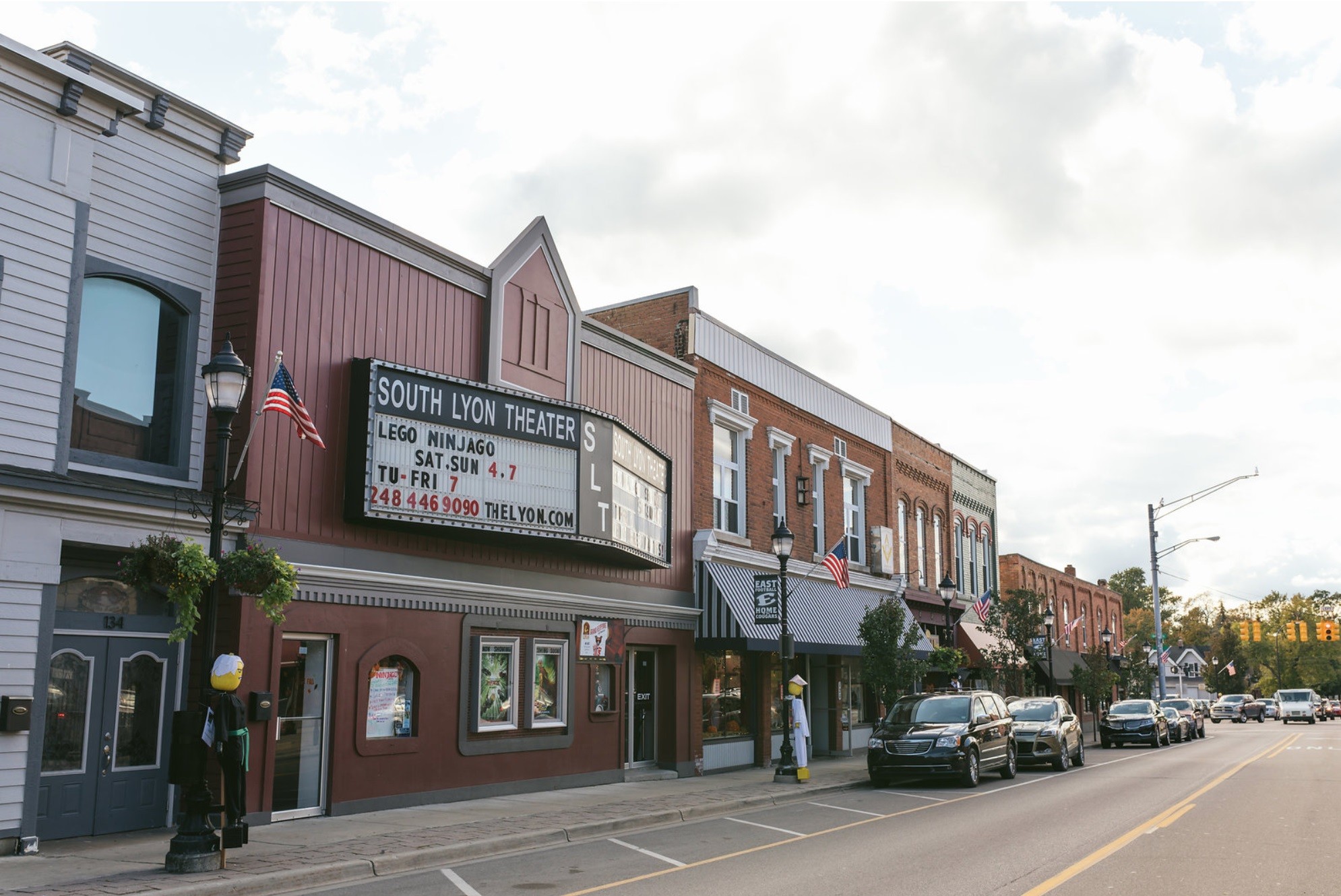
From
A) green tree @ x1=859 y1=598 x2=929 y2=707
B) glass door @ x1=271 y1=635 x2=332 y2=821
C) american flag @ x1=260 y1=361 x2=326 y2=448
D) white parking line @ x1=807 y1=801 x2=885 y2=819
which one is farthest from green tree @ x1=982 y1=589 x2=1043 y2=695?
american flag @ x1=260 y1=361 x2=326 y2=448

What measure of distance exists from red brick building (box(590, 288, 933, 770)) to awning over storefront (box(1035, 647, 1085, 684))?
1148 cm

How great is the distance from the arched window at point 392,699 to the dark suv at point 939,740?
8.60m

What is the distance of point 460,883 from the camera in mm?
10211

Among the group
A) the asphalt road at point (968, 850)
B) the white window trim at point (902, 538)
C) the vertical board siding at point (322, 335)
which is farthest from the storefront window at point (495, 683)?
the white window trim at point (902, 538)

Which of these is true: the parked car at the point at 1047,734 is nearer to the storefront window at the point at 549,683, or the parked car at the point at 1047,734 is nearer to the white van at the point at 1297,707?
the storefront window at the point at 549,683

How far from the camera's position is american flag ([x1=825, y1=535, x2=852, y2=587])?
2392 cm

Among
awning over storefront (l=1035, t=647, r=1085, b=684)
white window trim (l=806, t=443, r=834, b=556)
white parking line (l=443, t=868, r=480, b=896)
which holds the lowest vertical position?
white parking line (l=443, t=868, r=480, b=896)

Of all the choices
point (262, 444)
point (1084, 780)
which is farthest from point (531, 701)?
point (1084, 780)

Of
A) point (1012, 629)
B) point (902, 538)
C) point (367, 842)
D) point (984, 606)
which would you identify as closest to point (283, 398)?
point (367, 842)

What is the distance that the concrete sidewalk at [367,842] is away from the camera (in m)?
9.57

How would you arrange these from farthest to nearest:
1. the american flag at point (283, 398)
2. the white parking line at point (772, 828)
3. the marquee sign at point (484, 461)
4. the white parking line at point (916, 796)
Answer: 1. the white parking line at point (916, 796)
2. the marquee sign at point (484, 461)
3. the white parking line at point (772, 828)
4. the american flag at point (283, 398)

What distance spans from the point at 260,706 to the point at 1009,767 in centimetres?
1493

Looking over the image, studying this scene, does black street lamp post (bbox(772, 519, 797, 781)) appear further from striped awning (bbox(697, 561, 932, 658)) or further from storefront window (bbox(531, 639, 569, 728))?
storefront window (bbox(531, 639, 569, 728))

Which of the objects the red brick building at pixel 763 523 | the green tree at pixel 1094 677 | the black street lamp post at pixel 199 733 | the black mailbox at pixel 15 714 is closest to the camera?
the black street lamp post at pixel 199 733
